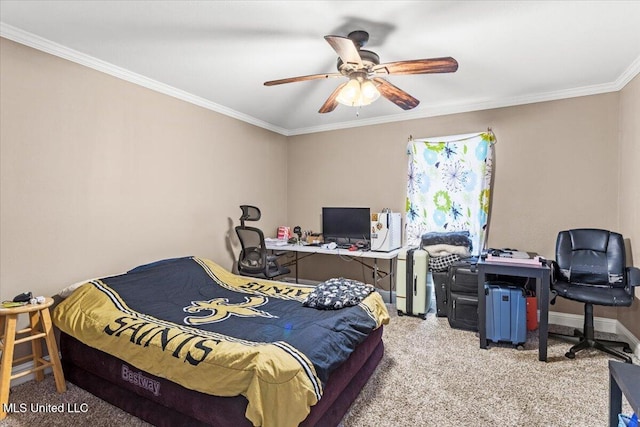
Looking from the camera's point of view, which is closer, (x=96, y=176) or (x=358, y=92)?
(x=358, y=92)

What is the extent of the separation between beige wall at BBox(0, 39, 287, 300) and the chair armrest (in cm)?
398

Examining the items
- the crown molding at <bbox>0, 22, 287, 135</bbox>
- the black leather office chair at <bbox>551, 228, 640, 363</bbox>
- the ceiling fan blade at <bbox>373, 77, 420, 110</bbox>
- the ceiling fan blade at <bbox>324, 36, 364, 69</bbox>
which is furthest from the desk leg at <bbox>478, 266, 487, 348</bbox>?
the crown molding at <bbox>0, 22, 287, 135</bbox>

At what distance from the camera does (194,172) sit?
146 inches

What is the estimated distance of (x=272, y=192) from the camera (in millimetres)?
4941

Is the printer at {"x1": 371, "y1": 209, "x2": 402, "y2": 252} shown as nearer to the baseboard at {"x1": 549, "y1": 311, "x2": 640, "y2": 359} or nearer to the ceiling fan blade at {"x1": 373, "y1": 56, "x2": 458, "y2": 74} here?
the baseboard at {"x1": 549, "y1": 311, "x2": 640, "y2": 359}

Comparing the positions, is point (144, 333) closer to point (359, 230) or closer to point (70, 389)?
point (70, 389)

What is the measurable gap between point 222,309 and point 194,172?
1.86m

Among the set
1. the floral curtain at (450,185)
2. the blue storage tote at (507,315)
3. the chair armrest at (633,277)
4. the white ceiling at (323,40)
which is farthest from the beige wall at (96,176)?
the chair armrest at (633,277)

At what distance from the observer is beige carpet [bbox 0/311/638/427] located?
1938mm

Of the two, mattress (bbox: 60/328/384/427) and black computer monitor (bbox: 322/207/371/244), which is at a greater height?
black computer monitor (bbox: 322/207/371/244)

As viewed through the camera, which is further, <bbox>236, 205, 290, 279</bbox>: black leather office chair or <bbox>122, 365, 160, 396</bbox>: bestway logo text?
<bbox>236, 205, 290, 279</bbox>: black leather office chair

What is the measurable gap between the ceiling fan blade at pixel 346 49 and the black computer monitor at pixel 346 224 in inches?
94.7

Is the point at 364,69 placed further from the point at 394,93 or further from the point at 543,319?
the point at 543,319

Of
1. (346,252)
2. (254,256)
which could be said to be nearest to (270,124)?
(254,256)
